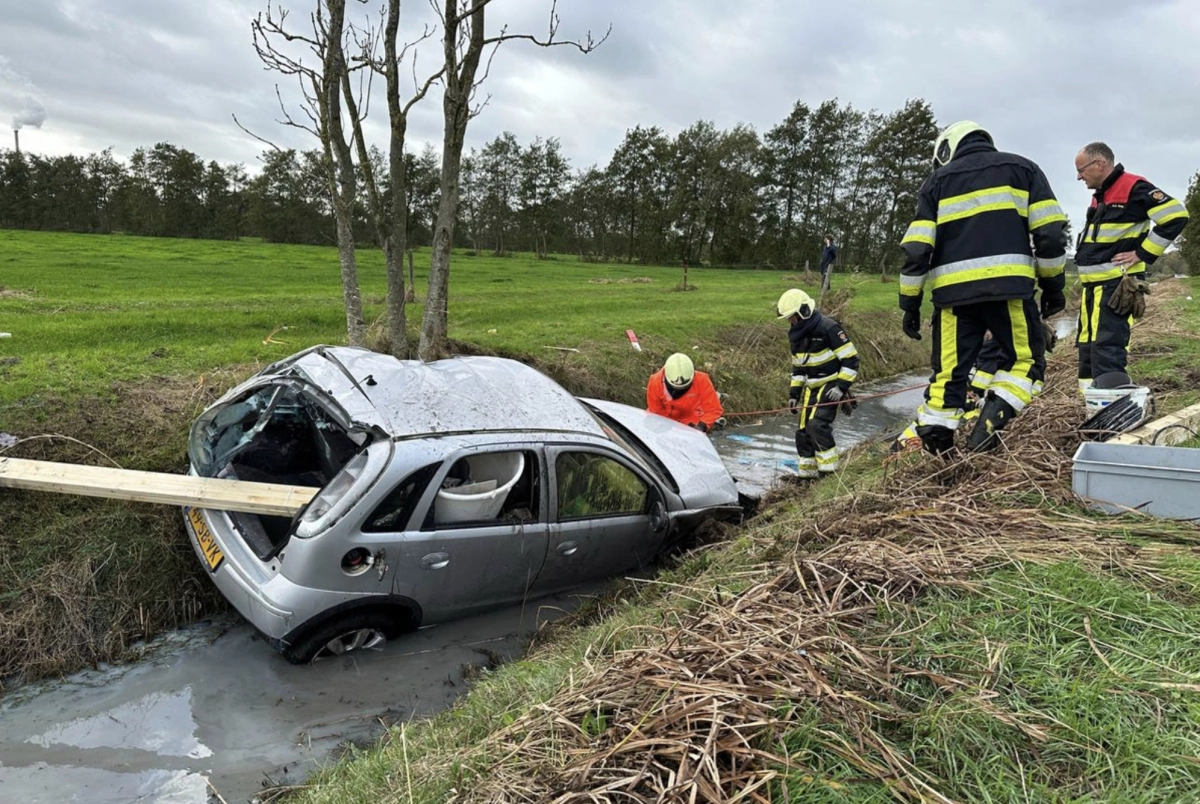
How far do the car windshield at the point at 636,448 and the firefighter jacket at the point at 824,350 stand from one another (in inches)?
79.8

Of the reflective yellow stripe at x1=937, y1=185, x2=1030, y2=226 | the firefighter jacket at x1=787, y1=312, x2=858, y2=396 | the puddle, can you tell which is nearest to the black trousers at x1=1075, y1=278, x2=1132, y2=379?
the firefighter jacket at x1=787, y1=312, x2=858, y2=396

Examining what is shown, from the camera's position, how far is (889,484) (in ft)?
12.6

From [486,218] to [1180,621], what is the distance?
48741 millimetres

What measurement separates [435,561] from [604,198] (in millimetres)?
48951

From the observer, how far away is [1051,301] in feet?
13.6

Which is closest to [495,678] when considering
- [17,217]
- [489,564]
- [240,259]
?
[489,564]

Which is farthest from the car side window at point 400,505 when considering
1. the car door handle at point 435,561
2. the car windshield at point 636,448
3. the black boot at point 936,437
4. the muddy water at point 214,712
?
the black boot at point 936,437

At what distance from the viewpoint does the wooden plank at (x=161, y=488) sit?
3965 millimetres

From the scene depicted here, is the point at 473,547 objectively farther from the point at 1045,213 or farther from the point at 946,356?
the point at 1045,213

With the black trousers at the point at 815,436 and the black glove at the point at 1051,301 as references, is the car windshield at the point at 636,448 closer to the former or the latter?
the black trousers at the point at 815,436

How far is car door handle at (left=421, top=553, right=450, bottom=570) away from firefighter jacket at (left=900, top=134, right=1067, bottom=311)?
11.2 ft

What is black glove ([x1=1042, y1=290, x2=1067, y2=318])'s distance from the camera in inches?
162

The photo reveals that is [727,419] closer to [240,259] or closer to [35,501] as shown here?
[35,501]

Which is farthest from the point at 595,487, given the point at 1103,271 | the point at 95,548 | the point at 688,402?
the point at 1103,271
